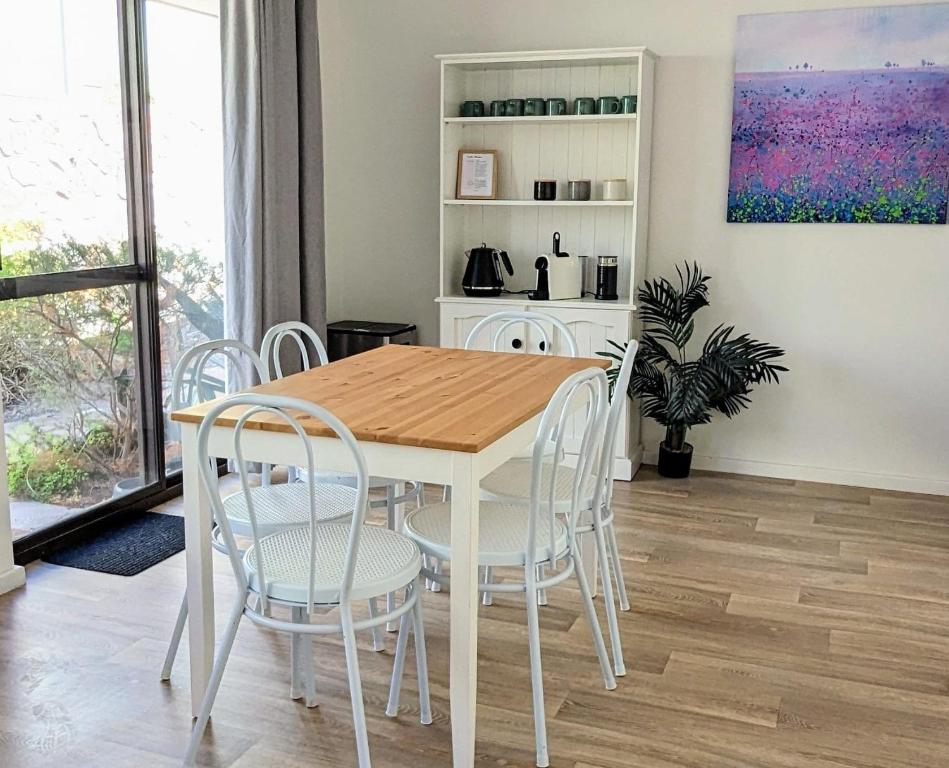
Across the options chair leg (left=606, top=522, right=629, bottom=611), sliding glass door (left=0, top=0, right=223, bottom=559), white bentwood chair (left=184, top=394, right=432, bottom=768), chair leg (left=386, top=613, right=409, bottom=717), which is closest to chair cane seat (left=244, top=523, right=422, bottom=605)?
white bentwood chair (left=184, top=394, right=432, bottom=768)

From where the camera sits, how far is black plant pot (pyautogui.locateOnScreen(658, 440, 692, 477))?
4.68m

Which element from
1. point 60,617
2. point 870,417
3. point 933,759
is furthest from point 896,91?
point 60,617

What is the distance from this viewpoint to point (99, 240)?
3.88 metres

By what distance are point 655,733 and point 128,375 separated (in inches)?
103

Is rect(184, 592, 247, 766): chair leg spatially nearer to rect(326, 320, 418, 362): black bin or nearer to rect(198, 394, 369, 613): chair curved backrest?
rect(198, 394, 369, 613): chair curved backrest

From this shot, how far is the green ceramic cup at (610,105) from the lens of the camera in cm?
457

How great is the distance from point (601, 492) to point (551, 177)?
2416mm

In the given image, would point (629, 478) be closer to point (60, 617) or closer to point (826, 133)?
point (826, 133)

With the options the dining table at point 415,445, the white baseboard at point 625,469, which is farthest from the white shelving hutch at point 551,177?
the dining table at point 415,445

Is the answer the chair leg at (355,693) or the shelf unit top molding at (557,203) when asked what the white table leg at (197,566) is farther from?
the shelf unit top molding at (557,203)

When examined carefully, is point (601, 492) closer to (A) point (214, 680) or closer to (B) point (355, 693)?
(B) point (355, 693)

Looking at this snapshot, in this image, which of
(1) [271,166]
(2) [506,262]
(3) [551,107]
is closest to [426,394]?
(1) [271,166]

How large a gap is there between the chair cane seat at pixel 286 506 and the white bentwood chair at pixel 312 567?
0.14m

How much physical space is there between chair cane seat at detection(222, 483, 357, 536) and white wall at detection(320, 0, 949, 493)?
244 cm
